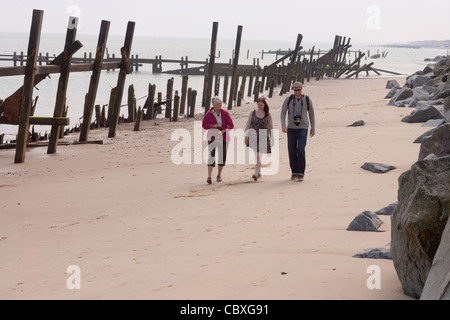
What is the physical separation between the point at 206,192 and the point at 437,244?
5717 millimetres

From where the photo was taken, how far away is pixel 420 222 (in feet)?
13.7

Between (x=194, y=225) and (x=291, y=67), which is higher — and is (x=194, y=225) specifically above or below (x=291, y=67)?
below

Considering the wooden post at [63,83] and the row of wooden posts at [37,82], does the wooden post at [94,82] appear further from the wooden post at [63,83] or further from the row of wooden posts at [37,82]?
the wooden post at [63,83]

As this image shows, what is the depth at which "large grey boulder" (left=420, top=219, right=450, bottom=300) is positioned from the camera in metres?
3.52

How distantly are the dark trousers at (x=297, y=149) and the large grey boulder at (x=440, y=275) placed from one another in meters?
5.85

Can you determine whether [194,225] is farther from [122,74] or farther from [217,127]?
[122,74]

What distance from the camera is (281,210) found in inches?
315

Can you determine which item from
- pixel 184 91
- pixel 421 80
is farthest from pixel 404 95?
pixel 184 91

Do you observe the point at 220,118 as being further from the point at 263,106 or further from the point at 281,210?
the point at 281,210

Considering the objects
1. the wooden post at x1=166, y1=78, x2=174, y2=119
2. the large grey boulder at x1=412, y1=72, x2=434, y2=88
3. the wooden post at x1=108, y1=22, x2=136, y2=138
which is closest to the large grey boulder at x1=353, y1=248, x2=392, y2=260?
the wooden post at x1=108, y1=22, x2=136, y2=138

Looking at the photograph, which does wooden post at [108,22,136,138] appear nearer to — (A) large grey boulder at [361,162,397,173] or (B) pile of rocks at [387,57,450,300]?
Result: (A) large grey boulder at [361,162,397,173]

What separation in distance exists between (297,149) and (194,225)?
2.74 meters

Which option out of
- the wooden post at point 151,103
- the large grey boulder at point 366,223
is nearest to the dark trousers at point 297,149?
the large grey boulder at point 366,223
